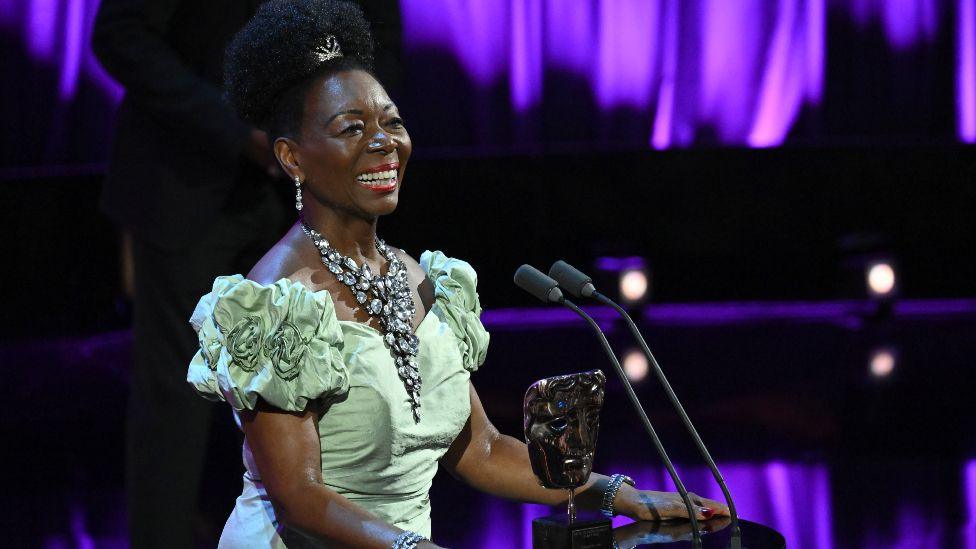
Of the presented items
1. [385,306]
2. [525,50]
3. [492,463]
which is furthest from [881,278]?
[385,306]

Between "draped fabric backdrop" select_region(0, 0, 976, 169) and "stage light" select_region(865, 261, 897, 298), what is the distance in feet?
2.36

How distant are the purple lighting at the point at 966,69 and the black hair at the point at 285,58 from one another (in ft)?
18.1

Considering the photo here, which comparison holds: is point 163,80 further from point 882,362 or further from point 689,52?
point 689,52

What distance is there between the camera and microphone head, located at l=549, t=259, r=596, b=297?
6.19 feet

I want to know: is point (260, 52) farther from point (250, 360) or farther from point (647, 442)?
point (647, 442)

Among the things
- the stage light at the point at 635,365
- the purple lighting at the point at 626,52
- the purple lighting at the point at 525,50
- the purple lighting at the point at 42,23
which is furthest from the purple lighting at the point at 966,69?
the purple lighting at the point at 42,23

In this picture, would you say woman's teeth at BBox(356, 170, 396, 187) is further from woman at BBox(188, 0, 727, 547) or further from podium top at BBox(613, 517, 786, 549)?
podium top at BBox(613, 517, 786, 549)

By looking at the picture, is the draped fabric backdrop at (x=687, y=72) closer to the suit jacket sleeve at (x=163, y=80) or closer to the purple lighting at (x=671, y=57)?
the purple lighting at (x=671, y=57)

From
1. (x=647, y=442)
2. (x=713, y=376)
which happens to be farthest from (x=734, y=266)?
(x=647, y=442)

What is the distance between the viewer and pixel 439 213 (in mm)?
6668

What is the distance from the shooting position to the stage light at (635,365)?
5.39 metres

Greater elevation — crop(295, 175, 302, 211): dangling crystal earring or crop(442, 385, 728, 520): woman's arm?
crop(295, 175, 302, 211): dangling crystal earring

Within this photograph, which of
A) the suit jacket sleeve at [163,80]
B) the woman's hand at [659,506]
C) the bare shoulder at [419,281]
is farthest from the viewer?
the suit jacket sleeve at [163,80]

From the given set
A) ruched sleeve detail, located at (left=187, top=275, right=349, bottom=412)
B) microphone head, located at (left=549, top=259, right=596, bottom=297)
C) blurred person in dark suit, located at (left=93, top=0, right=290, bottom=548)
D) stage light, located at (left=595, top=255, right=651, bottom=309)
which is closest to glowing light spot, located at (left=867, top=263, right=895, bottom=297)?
stage light, located at (left=595, top=255, right=651, bottom=309)
